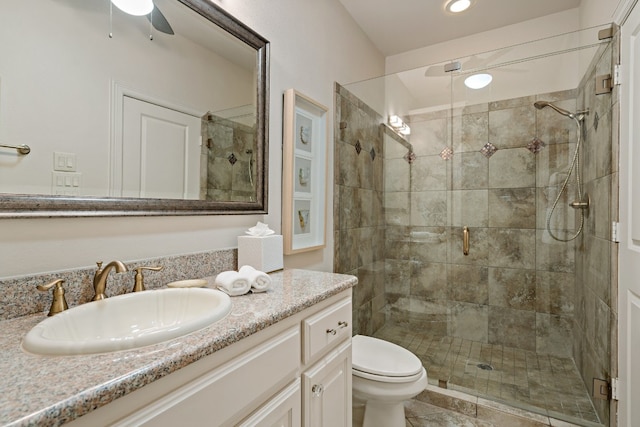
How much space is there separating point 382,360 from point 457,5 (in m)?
2.53

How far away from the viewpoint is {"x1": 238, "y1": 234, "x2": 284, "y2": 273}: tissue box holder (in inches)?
54.0

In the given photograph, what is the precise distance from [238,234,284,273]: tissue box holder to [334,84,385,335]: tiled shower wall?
88 cm

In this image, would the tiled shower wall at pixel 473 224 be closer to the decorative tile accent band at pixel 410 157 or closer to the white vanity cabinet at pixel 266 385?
the decorative tile accent band at pixel 410 157

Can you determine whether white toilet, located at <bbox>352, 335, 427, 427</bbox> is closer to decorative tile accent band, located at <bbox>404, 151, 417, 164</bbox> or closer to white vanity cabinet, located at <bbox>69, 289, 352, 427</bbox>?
white vanity cabinet, located at <bbox>69, 289, 352, 427</bbox>

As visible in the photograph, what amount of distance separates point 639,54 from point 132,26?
2.02 m

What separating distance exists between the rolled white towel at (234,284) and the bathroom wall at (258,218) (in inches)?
10.5

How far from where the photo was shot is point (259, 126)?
155 cm

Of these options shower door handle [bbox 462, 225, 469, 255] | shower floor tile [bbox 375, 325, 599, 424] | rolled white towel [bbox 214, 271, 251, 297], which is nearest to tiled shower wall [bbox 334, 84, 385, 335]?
shower floor tile [bbox 375, 325, 599, 424]

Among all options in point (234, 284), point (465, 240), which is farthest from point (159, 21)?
point (465, 240)

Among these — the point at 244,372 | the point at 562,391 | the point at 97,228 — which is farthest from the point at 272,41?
the point at 562,391

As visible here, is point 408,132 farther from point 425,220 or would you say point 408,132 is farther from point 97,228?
point 97,228

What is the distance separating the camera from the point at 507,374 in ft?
6.68

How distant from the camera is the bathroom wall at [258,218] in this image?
0.85 meters

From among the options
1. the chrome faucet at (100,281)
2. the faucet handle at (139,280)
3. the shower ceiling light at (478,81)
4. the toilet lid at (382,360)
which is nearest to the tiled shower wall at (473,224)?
the shower ceiling light at (478,81)
